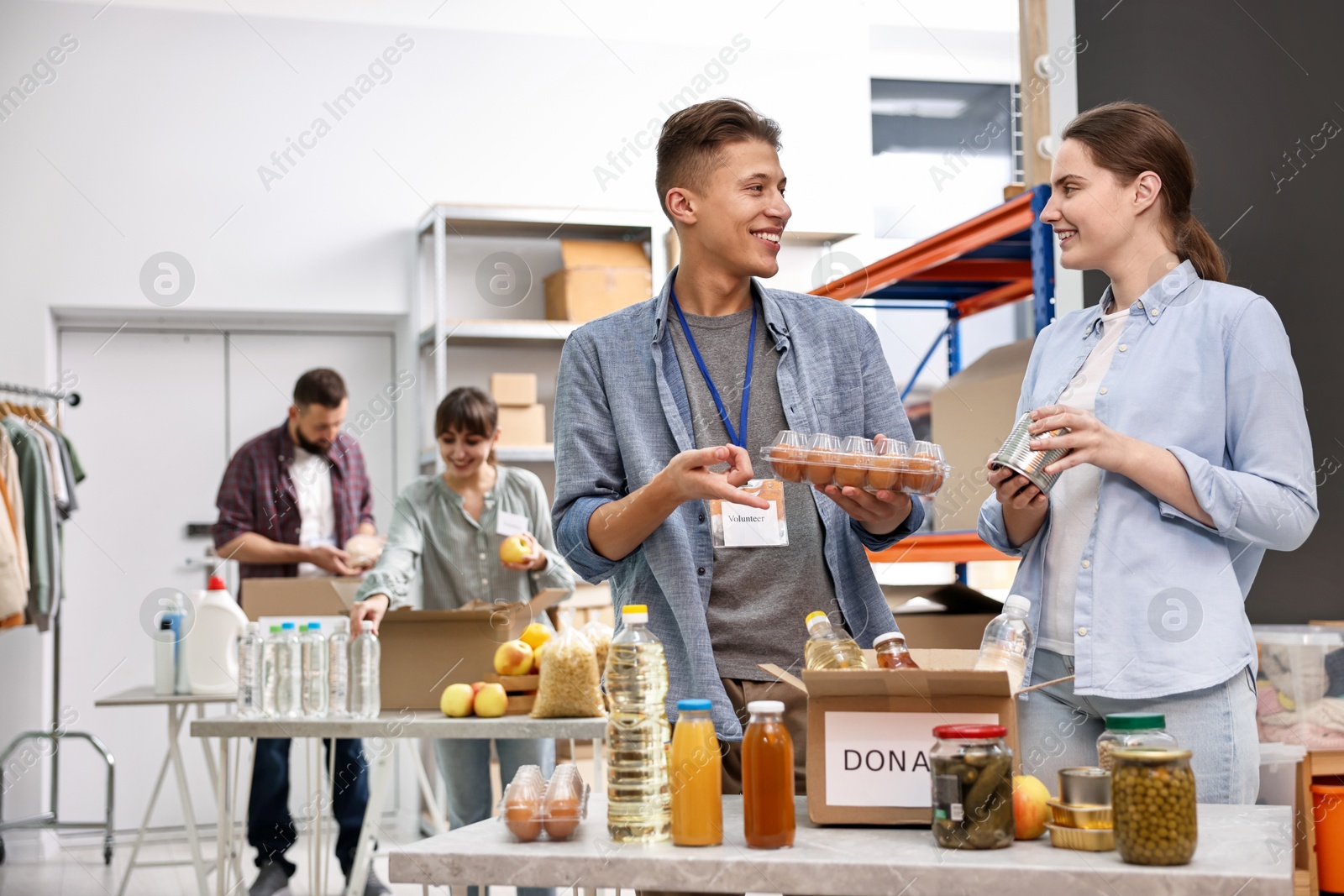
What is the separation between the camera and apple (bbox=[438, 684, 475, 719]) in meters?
2.87

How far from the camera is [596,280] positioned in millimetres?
5559

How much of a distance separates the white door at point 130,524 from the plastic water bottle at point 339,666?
2851 mm

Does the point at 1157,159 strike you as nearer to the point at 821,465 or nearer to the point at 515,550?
the point at 821,465

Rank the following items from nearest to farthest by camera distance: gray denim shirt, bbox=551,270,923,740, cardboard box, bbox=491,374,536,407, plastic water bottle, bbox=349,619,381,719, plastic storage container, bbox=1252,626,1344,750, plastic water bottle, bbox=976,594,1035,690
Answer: plastic water bottle, bbox=976,594,1035,690, gray denim shirt, bbox=551,270,923,740, plastic storage container, bbox=1252,626,1344,750, plastic water bottle, bbox=349,619,381,719, cardboard box, bbox=491,374,536,407

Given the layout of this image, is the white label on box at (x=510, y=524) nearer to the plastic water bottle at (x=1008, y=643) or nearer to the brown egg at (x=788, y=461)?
the brown egg at (x=788, y=461)

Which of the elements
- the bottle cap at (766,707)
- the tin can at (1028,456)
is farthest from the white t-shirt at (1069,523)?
the bottle cap at (766,707)

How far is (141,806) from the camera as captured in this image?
5520 mm

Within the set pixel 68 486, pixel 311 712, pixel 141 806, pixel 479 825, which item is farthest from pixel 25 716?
pixel 479 825

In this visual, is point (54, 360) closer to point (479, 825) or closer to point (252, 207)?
point (252, 207)

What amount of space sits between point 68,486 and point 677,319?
13.9 ft

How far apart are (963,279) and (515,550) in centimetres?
150

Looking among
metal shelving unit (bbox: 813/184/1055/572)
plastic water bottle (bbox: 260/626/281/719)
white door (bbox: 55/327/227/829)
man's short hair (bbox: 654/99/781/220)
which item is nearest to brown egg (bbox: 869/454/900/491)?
man's short hair (bbox: 654/99/781/220)

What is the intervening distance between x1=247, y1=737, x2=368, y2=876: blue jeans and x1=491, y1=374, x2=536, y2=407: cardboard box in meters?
1.84

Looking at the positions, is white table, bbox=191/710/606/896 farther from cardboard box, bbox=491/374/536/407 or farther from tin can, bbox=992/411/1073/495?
cardboard box, bbox=491/374/536/407
